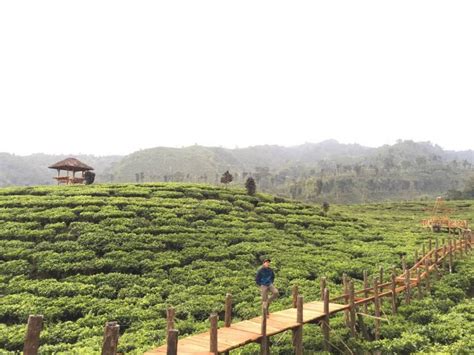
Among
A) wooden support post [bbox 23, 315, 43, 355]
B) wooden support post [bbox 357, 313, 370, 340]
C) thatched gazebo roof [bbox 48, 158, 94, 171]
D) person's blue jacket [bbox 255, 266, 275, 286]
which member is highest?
thatched gazebo roof [bbox 48, 158, 94, 171]

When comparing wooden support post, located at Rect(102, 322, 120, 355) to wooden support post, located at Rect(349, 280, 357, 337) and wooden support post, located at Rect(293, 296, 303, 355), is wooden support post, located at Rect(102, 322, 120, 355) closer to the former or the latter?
wooden support post, located at Rect(293, 296, 303, 355)

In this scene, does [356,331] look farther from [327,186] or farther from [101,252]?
[327,186]

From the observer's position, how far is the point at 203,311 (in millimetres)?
18922

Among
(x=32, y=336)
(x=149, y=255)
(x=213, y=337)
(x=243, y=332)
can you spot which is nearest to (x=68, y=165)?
(x=149, y=255)

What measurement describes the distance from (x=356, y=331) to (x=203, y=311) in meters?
7.20

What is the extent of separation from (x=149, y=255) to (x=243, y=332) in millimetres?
15318

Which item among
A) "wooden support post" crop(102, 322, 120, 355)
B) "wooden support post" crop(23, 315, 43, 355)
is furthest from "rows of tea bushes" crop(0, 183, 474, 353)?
"wooden support post" crop(23, 315, 43, 355)

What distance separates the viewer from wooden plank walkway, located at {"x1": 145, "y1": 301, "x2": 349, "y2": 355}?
10.2 metres

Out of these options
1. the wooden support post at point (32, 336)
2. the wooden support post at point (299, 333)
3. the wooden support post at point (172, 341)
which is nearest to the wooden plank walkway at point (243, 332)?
the wooden support post at point (299, 333)

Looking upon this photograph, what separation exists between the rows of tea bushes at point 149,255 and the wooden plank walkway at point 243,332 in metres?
2.21

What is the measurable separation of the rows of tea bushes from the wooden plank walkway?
2209 mm

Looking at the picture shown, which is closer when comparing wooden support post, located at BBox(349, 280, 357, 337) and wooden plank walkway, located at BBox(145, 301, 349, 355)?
wooden plank walkway, located at BBox(145, 301, 349, 355)

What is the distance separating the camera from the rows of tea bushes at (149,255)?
17.9m

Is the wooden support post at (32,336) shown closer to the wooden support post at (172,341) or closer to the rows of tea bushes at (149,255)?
the wooden support post at (172,341)
